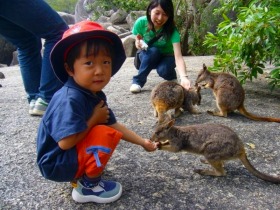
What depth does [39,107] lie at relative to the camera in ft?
11.7

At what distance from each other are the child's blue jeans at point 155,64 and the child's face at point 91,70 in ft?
9.87

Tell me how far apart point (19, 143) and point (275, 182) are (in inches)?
86.4

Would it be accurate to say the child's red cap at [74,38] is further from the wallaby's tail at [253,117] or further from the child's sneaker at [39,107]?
the wallaby's tail at [253,117]

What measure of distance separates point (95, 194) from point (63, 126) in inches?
21.9

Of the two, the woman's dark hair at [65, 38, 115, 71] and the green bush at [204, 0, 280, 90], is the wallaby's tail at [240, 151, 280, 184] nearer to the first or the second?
the woman's dark hair at [65, 38, 115, 71]

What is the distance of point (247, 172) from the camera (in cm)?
256

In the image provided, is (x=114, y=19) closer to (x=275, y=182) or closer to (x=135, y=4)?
(x=135, y=4)

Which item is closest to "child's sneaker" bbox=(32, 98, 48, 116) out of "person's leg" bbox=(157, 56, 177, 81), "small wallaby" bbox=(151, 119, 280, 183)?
"small wallaby" bbox=(151, 119, 280, 183)

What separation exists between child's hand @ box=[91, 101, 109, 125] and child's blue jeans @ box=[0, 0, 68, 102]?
1224 mm

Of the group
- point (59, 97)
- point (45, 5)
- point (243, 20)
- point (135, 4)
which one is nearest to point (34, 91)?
point (45, 5)

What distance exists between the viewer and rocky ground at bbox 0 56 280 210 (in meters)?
2.15

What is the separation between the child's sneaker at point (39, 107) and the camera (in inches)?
138

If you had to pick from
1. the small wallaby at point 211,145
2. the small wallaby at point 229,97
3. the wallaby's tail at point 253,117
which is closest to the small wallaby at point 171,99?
the small wallaby at point 229,97

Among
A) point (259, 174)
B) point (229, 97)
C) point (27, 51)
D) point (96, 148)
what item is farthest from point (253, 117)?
point (27, 51)
